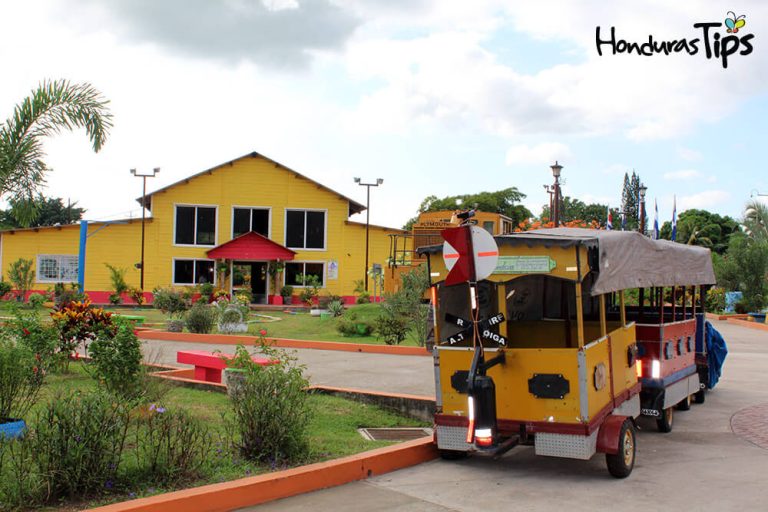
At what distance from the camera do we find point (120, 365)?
8.38m

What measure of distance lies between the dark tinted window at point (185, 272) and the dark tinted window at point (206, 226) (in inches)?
55.0

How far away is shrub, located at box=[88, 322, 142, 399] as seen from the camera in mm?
8328

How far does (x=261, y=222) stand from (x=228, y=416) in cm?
3603

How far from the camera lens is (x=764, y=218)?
143 ft

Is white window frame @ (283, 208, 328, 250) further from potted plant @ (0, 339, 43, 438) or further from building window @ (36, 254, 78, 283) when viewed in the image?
potted plant @ (0, 339, 43, 438)

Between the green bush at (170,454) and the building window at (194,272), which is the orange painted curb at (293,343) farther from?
the building window at (194,272)

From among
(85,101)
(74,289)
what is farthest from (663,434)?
(74,289)

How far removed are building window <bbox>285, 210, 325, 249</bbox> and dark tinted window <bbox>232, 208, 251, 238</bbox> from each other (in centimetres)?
224

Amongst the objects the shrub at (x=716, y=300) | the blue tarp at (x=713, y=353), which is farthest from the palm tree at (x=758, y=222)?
the blue tarp at (x=713, y=353)

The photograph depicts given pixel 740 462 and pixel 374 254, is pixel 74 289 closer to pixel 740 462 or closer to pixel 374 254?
pixel 374 254

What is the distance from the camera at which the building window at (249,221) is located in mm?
43500

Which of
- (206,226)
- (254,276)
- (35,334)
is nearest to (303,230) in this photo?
(254,276)

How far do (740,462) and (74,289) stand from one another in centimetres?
3394

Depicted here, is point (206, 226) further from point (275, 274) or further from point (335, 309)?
point (335, 309)
